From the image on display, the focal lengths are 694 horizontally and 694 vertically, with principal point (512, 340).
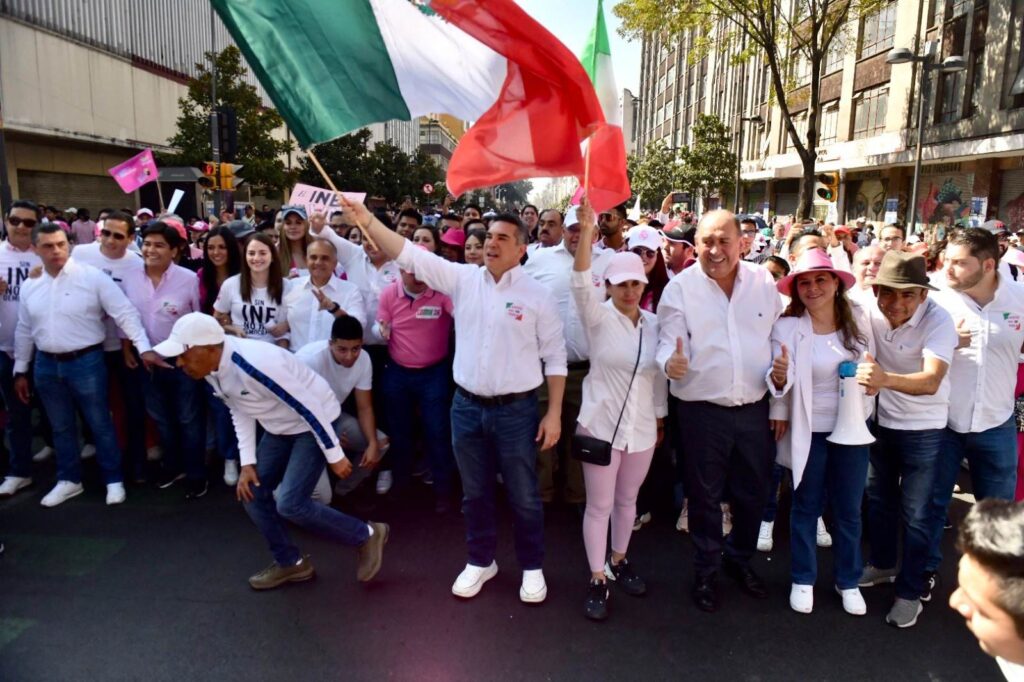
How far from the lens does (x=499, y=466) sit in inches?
153

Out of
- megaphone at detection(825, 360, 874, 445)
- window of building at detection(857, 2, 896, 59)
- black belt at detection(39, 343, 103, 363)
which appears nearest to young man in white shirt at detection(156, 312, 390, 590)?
black belt at detection(39, 343, 103, 363)

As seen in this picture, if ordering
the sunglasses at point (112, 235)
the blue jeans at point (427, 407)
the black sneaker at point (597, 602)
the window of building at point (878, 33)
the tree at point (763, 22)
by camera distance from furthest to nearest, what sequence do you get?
1. the window of building at point (878, 33)
2. the tree at point (763, 22)
3. the sunglasses at point (112, 235)
4. the blue jeans at point (427, 407)
5. the black sneaker at point (597, 602)

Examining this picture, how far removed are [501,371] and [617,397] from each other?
25.2 inches

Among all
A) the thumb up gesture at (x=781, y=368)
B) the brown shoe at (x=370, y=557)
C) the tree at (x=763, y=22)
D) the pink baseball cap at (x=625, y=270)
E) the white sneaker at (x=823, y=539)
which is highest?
the tree at (x=763, y=22)

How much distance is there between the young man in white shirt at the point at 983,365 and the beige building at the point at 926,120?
14.6 m

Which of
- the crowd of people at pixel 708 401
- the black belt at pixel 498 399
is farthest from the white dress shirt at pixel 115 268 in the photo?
the black belt at pixel 498 399

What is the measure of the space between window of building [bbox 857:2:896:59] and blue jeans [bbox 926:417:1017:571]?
2645 cm

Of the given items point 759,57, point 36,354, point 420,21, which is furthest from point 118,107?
point 759,57

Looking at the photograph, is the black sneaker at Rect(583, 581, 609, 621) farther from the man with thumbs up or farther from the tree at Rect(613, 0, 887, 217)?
the tree at Rect(613, 0, 887, 217)

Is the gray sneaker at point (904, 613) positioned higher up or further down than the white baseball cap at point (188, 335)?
further down

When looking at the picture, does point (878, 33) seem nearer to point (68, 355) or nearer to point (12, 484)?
point (68, 355)

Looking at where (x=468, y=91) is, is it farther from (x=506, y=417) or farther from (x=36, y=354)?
(x=36, y=354)

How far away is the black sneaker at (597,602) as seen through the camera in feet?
12.2

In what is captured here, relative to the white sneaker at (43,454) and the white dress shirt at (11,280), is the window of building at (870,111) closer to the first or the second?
the white dress shirt at (11,280)
